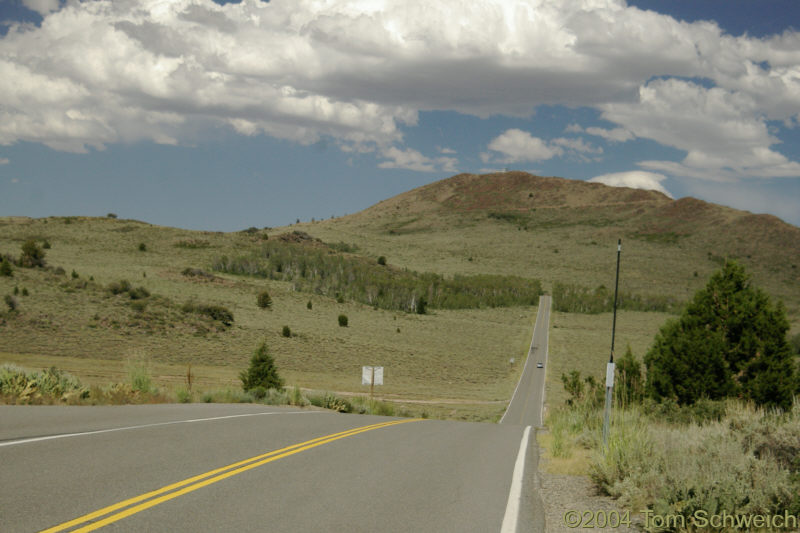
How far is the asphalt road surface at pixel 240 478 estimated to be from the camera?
224 inches

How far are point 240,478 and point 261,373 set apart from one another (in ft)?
70.8

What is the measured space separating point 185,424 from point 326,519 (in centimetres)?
619

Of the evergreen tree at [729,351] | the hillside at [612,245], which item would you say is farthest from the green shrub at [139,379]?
the hillside at [612,245]

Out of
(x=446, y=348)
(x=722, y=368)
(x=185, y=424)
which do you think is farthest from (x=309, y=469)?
(x=446, y=348)

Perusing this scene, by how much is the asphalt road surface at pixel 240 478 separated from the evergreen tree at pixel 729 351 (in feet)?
45.3

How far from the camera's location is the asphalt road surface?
5.68m

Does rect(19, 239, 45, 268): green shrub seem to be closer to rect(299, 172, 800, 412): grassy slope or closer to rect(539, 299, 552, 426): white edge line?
rect(539, 299, 552, 426): white edge line

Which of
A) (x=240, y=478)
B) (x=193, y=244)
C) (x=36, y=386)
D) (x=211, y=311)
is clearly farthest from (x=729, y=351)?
(x=193, y=244)

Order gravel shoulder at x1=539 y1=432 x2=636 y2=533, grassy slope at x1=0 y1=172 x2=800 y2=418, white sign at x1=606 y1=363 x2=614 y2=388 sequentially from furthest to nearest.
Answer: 1. grassy slope at x1=0 y1=172 x2=800 y2=418
2. white sign at x1=606 y1=363 x2=614 y2=388
3. gravel shoulder at x1=539 y1=432 x2=636 y2=533

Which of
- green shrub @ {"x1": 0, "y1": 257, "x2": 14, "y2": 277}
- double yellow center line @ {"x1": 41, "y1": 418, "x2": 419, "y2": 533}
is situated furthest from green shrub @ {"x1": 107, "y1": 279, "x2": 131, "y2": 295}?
double yellow center line @ {"x1": 41, "y1": 418, "x2": 419, "y2": 533}

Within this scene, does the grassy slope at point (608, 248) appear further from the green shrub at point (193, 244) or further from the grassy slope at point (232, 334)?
the green shrub at point (193, 244)

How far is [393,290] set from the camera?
95938 millimetres

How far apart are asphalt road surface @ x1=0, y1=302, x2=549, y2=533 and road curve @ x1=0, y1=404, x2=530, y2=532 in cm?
2

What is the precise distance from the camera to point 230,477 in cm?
730
